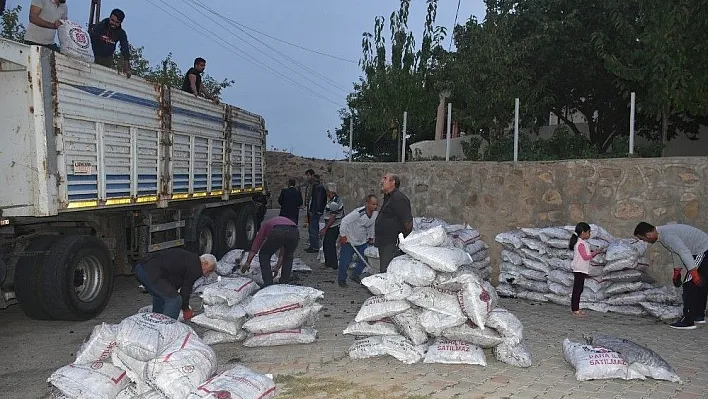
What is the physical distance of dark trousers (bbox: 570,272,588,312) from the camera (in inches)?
309

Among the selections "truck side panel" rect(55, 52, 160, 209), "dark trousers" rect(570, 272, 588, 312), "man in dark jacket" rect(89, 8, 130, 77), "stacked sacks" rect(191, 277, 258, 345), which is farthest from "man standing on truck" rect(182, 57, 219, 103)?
"dark trousers" rect(570, 272, 588, 312)

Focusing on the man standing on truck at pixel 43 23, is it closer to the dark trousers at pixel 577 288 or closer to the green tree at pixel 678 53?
the dark trousers at pixel 577 288

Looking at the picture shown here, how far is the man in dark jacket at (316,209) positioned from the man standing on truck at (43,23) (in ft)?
19.6

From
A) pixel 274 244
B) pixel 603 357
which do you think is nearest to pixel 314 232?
pixel 274 244

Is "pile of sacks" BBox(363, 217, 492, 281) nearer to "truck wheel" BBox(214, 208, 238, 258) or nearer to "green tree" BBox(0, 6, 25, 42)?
"truck wheel" BBox(214, 208, 238, 258)

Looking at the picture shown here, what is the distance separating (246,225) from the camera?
13.1 meters

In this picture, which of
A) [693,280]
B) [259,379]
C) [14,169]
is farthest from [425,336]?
[14,169]

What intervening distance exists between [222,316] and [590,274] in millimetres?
4697

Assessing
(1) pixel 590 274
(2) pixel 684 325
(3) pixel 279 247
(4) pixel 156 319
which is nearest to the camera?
(4) pixel 156 319

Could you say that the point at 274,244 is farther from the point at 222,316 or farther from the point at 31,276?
the point at 31,276

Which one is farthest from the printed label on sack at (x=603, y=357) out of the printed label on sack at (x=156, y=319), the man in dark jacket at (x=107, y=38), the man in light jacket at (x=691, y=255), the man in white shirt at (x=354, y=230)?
the man in dark jacket at (x=107, y=38)

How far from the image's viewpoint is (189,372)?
14.7 ft

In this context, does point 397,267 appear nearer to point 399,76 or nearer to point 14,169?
point 14,169

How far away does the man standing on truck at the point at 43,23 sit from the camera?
7.62m
